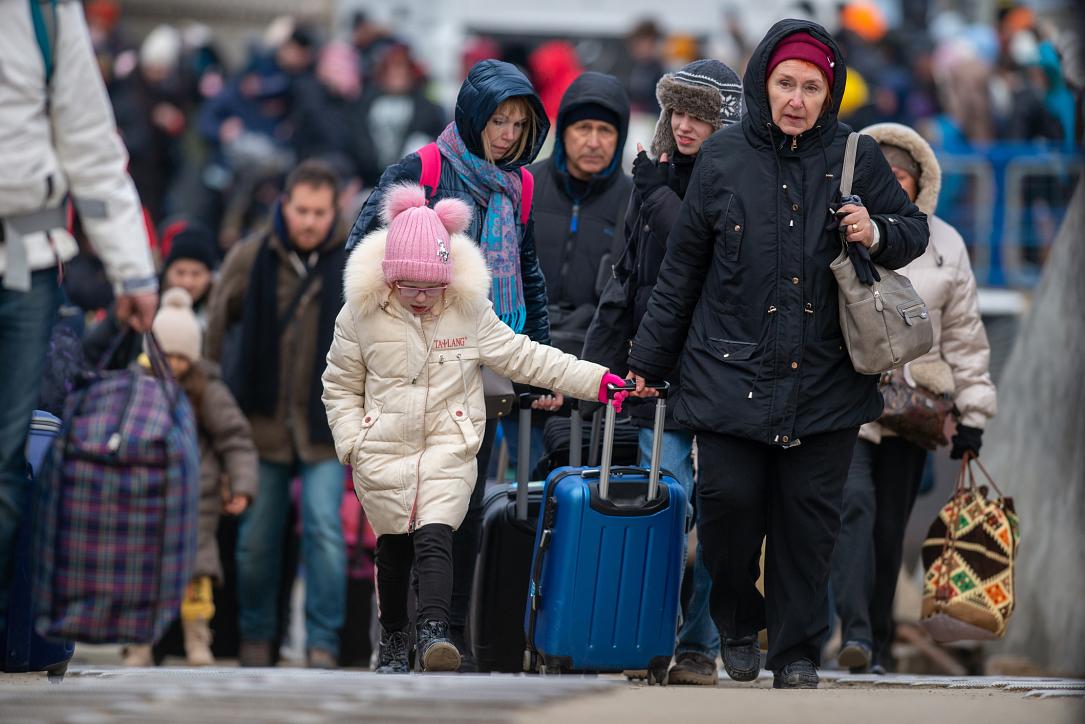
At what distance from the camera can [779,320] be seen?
688cm

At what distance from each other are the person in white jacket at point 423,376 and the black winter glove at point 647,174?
736 millimetres

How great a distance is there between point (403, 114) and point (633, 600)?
1011cm

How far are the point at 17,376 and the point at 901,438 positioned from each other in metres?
3.99

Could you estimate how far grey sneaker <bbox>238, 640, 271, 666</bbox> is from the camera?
32.3 feet

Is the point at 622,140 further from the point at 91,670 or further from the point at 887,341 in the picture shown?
the point at 91,670

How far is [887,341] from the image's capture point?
270 inches

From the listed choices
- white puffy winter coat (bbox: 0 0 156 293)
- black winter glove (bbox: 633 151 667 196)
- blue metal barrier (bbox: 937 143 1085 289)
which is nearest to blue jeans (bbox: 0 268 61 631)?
white puffy winter coat (bbox: 0 0 156 293)

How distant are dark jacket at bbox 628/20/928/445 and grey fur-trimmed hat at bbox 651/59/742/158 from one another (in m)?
0.53

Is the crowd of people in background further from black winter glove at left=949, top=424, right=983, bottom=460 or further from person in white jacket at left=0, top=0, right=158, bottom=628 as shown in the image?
person in white jacket at left=0, top=0, right=158, bottom=628

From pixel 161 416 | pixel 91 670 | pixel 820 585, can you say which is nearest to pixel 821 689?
pixel 820 585

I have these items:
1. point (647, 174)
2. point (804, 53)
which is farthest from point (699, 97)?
point (804, 53)

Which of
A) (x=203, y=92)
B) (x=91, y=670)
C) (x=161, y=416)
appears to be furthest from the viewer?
(x=203, y=92)

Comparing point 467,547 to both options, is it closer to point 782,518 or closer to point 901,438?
point 782,518

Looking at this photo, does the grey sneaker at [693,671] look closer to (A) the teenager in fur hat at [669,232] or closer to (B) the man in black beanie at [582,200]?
(A) the teenager in fur hat at [669,232]
